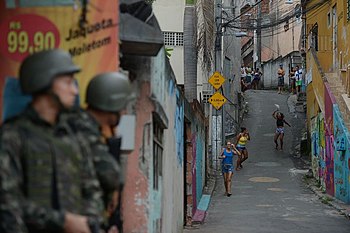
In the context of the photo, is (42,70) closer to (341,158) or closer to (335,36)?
(341,158)

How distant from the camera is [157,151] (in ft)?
28.3

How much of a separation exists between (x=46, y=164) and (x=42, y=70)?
20.2 inches

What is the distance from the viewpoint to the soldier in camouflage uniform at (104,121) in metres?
3.76

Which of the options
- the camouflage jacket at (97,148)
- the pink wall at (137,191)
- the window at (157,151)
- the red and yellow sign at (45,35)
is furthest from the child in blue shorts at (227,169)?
the camouflage jacket at (97,148)

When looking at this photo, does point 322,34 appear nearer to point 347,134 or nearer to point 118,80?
point 347,134

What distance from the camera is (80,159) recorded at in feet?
11.6

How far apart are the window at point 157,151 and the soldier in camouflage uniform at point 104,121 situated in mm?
3993

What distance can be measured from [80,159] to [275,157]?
23268mm

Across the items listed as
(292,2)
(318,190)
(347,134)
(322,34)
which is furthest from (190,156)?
(292,2)

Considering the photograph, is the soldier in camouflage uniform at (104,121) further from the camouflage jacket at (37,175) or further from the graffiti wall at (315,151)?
the graffiti wall at (315,151)

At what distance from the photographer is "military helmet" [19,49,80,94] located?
11.4ft

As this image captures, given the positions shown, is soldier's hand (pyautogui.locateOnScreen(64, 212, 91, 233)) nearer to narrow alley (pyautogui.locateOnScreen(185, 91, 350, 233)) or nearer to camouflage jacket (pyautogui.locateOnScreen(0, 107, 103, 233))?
camouflage jacket (pyautogui.locateOnScreen(0, 107, 103, 233))

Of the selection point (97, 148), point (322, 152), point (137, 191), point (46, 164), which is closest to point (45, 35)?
point (97, 148)

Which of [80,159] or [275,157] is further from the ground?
[80,159]
